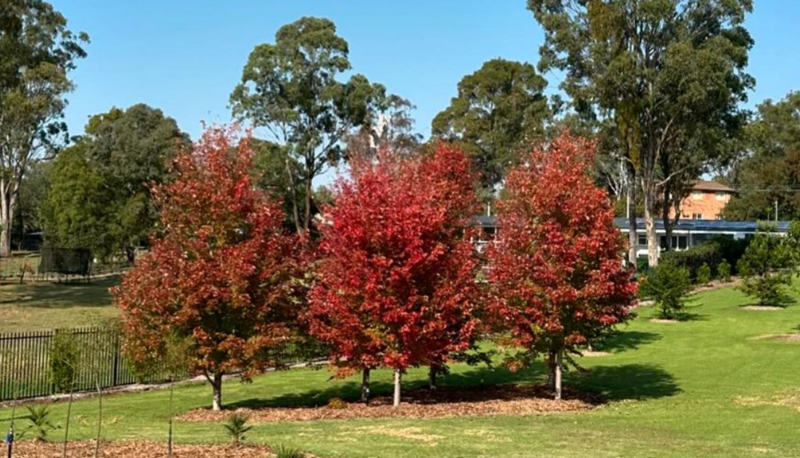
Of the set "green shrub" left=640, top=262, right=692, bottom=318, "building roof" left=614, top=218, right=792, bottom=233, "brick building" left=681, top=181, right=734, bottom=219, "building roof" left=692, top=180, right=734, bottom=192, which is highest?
"building roof" left=692, top=180, right=734, bottom=192

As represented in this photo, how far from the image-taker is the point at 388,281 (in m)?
15.1

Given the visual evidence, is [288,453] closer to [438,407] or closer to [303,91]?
[438,407]

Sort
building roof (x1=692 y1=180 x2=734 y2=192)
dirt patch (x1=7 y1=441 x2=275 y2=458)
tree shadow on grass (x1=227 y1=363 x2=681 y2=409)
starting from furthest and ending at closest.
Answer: building roof (x1=692 y1=180 x2=734 y2=192)
tree shadow on grass (x1=227 y1=363 x2=681 y2=409)
dirt patch (x1=7 y1=441 x2=275 y2=458)

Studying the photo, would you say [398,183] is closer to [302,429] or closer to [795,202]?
[302,429]

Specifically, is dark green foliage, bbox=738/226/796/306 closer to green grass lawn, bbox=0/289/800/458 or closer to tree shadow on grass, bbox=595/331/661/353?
green grass lawn, bbox=0/289/800/458

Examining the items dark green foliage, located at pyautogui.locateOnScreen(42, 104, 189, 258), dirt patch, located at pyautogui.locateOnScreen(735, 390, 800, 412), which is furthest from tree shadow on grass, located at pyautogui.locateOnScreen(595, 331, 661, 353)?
dark green foliage, located at pyautogui.locateOnScreen(42, 104, 189, 258)

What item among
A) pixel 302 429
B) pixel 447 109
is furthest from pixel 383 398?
pixel 447 109

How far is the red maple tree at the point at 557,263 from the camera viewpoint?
16.0 m

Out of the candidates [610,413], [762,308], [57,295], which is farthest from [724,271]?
[57,295]

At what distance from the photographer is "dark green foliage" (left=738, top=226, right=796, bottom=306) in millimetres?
32219

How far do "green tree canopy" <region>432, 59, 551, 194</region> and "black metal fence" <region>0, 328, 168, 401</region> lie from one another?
5055 centimetres

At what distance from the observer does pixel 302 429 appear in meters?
12.4

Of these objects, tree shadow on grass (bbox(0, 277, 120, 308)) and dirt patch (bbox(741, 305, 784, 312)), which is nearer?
dirt patch (bbox(741, 305, 784, 312))

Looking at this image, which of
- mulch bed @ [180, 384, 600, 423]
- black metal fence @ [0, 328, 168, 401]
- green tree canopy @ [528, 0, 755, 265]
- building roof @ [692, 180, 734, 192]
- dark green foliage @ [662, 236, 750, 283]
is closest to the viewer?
mulch bed @ [180, 384, 600, 423]
